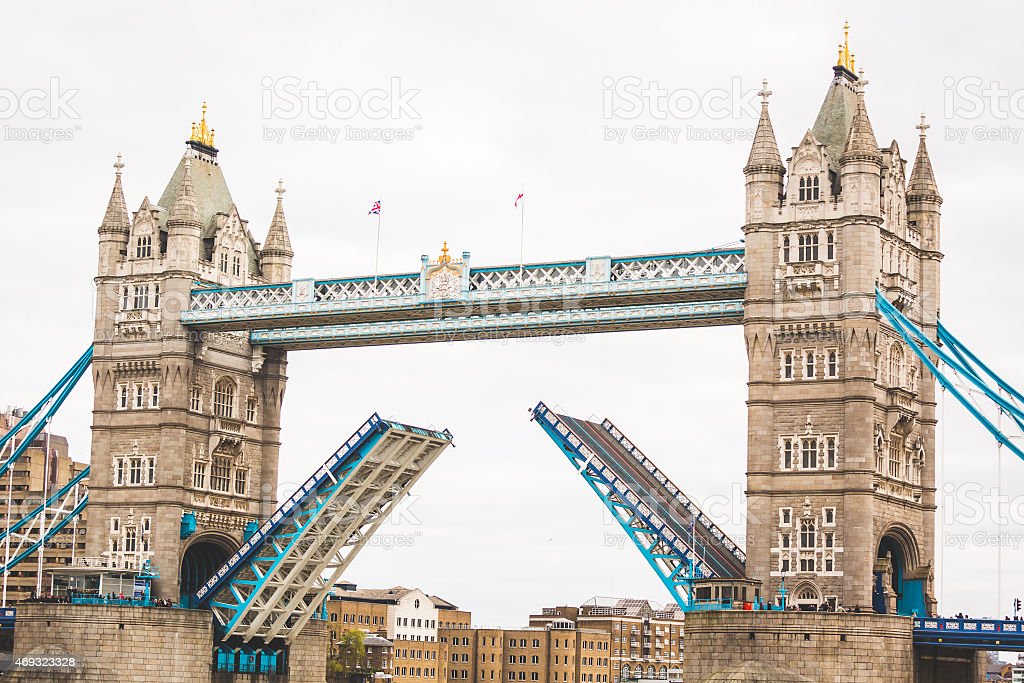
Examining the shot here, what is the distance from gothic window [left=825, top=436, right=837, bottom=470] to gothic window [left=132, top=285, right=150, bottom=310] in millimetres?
31266

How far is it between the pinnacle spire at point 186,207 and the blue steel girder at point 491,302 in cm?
309

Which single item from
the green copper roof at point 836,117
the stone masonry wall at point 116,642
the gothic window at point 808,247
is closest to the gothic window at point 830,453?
the gothic window at point 808,247

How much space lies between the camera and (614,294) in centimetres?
6756

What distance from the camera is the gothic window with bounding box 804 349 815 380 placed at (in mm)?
64250

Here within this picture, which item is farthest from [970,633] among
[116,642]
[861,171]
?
[116,642]

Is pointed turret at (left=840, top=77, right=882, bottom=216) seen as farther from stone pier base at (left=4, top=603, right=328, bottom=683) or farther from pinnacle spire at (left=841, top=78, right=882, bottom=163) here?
stone pier base at (left=4, top=603, right=328, bottom=683)

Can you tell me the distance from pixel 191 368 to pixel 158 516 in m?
6.55

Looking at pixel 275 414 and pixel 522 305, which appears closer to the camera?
pixel 522 305

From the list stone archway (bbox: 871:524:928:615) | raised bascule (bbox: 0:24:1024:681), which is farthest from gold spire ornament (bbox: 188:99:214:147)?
stone archway (bbox: 871:524:928:615)

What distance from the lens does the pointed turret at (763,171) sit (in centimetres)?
6538

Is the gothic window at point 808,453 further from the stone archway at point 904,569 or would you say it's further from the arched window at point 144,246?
the arched window at point 144,246

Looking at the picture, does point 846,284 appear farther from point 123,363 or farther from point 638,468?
point 123,363

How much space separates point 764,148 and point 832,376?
9.01 m

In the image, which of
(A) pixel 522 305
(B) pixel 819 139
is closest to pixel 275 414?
(A) pixel 522 305
